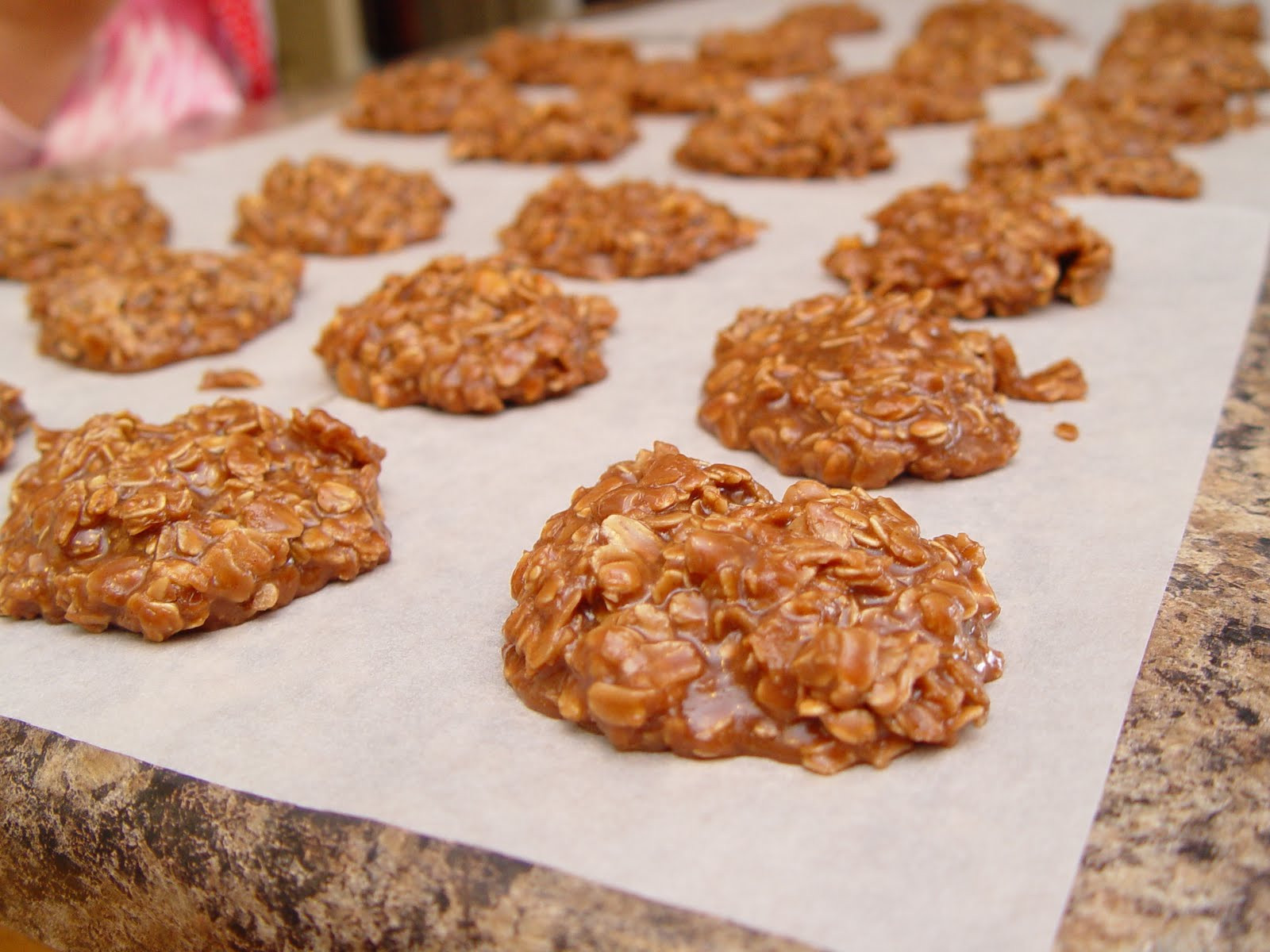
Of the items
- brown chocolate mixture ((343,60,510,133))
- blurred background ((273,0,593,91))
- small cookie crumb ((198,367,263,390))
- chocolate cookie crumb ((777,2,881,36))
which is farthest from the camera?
blurred background ((273,0,593,91))


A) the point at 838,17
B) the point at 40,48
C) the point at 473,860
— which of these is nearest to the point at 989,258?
the point at 473,860

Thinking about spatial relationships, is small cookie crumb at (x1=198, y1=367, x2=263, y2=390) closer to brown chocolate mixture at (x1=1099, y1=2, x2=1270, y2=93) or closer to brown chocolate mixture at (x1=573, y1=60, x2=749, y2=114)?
brown chocolate mixture at (x1=573, y1=60, x2=749, y2=114)

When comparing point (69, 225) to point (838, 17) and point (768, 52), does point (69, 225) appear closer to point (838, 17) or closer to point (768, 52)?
point (768, 52)

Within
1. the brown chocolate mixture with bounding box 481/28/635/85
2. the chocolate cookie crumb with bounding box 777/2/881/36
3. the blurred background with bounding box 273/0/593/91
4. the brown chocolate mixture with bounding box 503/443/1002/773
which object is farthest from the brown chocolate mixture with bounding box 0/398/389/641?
the blurred background with bounding box 273/0/593/91

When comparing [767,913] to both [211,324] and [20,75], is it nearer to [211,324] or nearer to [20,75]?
[211,324]

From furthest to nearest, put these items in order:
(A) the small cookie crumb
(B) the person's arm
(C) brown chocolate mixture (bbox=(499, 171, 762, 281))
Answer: (B) the person's arm < (C) brown chocolate mixture (bbox=(499, 171, 762, 281)) < (A) the small cookie crumb

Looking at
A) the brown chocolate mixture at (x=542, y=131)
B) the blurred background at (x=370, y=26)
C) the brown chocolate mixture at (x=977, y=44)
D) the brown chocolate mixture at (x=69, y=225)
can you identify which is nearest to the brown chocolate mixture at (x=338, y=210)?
the brown chocolate mixture at (x=69, y=225)

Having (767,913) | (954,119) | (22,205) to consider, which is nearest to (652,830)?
(767,913)
